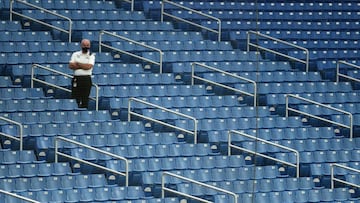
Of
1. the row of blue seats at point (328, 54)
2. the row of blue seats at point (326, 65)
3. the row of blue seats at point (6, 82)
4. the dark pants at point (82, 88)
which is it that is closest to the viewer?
the dark pants at point (82, 88)

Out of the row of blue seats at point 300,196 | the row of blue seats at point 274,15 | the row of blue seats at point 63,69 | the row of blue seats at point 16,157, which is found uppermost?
the row of blue seats at point 274,15

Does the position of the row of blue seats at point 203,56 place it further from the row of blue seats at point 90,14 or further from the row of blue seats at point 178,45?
the row of blue seats at point 90,14

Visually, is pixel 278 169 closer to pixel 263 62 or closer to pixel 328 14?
pixel 263 62

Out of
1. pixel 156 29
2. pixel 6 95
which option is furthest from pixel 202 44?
pixel 6 95

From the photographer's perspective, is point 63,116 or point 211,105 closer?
point 63,116

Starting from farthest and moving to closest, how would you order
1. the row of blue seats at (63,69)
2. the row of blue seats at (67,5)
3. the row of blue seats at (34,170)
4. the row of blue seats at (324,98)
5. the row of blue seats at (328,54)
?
the row of blue seats at (328,54)
the row of blue seats at (67,5)
the row of blue seats at (324,98)
the row of blue seats at (63,69)
the row of blue seats at (34,170)

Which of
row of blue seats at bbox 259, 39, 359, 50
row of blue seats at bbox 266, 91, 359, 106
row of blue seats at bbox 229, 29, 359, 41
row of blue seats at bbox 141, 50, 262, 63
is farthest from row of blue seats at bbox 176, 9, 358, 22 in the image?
row of blue seats at bbox 266, 91, 359, 106

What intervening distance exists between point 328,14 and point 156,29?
2.92 metres

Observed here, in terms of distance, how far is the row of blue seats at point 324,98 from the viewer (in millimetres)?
18922

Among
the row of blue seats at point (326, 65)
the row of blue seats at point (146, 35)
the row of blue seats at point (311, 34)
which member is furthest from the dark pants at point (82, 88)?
the row of blue seats at point (326, 65)

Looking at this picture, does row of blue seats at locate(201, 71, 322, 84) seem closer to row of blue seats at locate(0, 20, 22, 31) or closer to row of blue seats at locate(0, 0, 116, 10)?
row of blue seats at locate(0, 0, 116, 10)

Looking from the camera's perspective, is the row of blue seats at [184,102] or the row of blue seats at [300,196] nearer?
the row of blue seats at [300,196]

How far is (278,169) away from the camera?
17.8 meters

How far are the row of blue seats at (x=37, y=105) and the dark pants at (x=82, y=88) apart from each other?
45.0 inches
